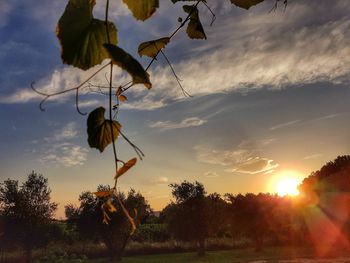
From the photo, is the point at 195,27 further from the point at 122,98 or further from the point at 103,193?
the point at 103,193

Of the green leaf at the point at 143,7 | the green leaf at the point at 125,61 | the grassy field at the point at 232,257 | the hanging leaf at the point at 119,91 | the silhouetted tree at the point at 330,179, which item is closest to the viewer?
the green leaf at the point at 125,61

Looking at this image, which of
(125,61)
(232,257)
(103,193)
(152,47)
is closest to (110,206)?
(103,193)

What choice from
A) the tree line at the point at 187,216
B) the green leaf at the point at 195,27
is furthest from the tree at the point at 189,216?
the green leaf at the point at 195,27

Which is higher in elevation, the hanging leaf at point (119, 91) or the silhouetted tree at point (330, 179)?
the silhouetted tree at point (330, 179)

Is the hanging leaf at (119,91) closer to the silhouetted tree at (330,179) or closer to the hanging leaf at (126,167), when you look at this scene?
the hanging leaf at (126,167)

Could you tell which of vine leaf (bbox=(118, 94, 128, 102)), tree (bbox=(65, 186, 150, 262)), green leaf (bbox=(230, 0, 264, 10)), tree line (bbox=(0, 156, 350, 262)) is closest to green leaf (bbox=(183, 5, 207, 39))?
green leaf (bbox=(230, 0, 264, 10))

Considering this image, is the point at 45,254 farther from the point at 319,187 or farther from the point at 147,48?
the point at 147,48

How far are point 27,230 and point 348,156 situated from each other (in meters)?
27.0

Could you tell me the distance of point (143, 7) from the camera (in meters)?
0.41

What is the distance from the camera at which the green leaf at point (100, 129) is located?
15.2 inches

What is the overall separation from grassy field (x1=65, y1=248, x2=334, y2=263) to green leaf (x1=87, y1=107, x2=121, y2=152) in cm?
2856

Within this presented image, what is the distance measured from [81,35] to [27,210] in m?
32.1

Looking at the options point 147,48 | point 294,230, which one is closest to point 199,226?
point 294,230

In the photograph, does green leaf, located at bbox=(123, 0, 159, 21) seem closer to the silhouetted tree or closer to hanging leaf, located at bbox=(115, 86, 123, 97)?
hanging leaf, located at bbox=(115, 86, 123, 97)
